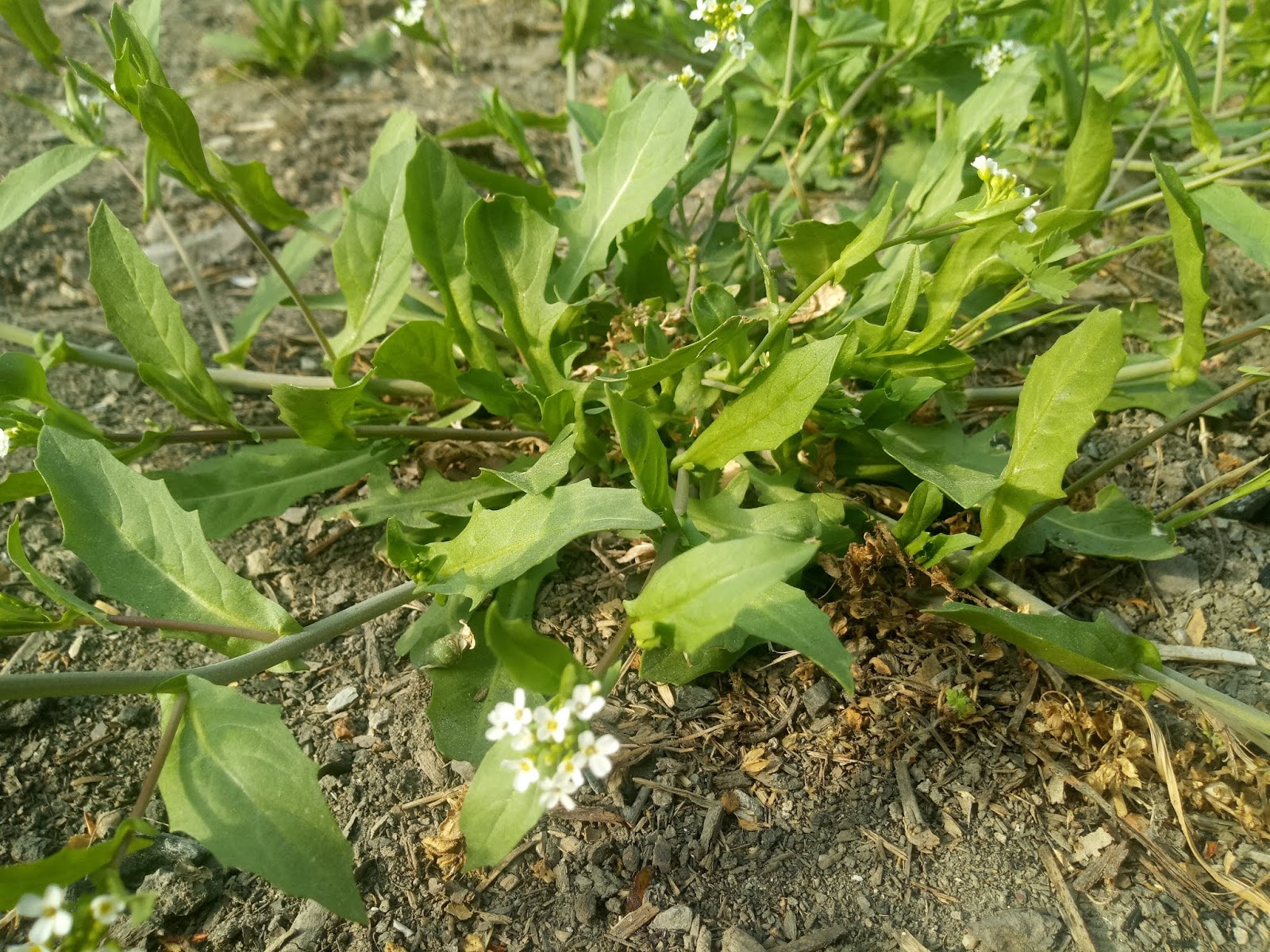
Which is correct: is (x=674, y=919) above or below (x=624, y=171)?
below

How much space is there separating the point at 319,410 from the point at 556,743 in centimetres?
117

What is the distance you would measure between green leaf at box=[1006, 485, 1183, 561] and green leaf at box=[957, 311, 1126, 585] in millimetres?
246

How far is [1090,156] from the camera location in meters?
2.59

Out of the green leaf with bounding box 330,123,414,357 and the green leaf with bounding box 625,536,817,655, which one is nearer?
the green leaf with bounding box 625,536,817,655

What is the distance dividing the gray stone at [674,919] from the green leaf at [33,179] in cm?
243

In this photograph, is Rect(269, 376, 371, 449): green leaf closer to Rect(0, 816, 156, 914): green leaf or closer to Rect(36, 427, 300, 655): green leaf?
Rect(36, 427, 300, 655): green leaf

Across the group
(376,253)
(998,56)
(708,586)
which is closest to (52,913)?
Answer: (708,586)

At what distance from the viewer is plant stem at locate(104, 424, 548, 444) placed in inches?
96.7

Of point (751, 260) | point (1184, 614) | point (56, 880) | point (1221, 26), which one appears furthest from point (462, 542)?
point (1221, 26)

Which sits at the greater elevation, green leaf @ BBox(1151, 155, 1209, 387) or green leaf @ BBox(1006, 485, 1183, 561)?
green leaf @ BBox(1151, 155, 1209, 387)

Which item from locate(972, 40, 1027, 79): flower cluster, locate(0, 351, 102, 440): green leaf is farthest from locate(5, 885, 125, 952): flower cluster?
locate(972, 40, 1027, 79): flower cluster

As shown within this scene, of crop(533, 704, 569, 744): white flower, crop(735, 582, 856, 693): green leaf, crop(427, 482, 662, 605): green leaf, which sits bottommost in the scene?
crop(735, 582, 856, 693): green leaf

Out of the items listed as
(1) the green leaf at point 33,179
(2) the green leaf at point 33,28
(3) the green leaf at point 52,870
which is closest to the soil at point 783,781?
(3) the green leaf at point 52,870

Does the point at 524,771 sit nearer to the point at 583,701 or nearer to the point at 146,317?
the point at 583,701
